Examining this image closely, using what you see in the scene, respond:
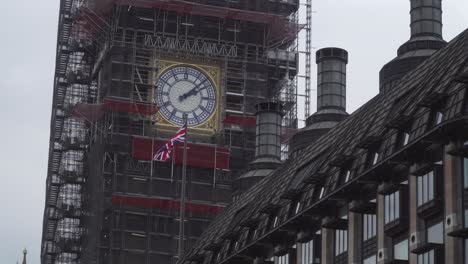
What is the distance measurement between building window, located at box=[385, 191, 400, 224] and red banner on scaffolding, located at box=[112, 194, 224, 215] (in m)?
67.3

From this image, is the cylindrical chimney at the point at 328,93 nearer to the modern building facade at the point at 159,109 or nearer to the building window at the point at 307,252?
the building window at the point at 307,252

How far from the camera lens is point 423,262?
5684 centimetres

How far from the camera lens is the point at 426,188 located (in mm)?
57781

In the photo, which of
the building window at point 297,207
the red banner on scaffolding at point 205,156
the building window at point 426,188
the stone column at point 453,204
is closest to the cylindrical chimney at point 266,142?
the red banner on scaffolding at point 205,156

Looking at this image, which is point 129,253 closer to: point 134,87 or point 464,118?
point 134,87

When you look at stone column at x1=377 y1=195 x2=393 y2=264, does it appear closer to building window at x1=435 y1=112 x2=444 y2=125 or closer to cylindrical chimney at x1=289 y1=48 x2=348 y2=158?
building window at x1=435 y1=112 x2=444 y2=125

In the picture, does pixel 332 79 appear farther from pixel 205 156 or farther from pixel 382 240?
pixel 382 240

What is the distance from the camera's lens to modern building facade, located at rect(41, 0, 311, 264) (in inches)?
5044

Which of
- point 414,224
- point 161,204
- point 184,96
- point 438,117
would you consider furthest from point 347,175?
point 184,96

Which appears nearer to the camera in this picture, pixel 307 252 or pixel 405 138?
pixel 405 138

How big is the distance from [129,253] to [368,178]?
6665 centimetres

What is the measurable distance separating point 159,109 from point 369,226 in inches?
2718

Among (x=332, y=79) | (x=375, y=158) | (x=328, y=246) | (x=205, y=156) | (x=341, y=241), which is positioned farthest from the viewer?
(x=205, y=156)

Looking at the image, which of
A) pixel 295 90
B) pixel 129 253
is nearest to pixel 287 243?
pixel 129 253
